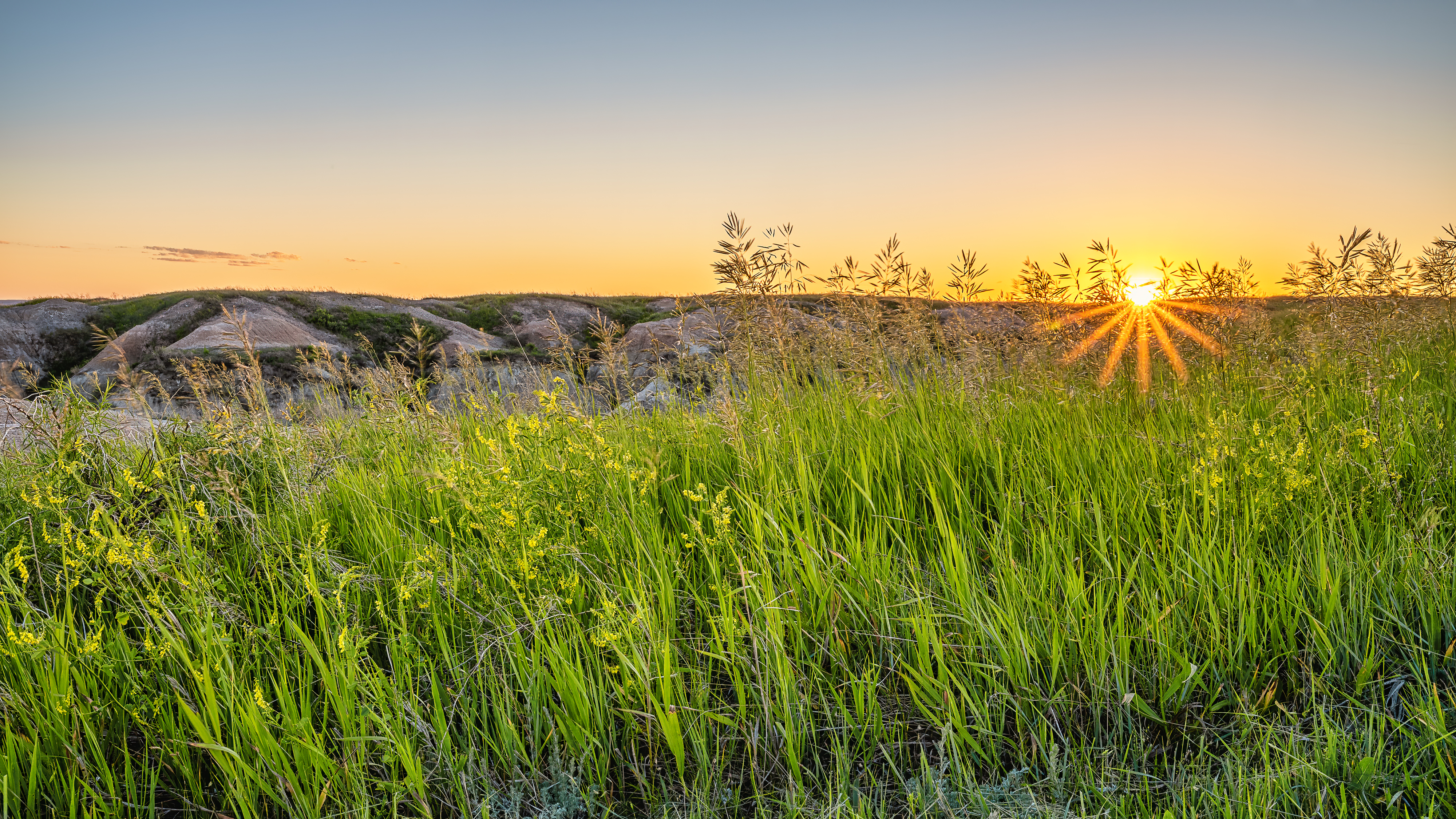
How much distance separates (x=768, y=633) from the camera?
1937 mm

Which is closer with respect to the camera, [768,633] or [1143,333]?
[768,633]

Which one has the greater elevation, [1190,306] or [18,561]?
[1190,306]

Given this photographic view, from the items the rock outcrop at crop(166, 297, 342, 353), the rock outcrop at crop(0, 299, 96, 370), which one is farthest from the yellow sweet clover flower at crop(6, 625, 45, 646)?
the rock outcrop at crop(0, 299, 96, 370)

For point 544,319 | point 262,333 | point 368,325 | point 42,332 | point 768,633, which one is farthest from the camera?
point 544,319

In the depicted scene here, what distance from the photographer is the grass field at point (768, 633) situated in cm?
171

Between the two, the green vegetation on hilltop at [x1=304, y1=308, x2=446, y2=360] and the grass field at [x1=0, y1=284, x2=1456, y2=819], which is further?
the green vegetation on hilltop at [x1=304, y1=308, x2=446, y2=360]

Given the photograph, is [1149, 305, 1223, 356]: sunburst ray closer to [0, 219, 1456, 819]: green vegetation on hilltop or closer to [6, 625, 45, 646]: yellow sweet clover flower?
[0, 219, 1456, 819]: green vegetation on hilltop

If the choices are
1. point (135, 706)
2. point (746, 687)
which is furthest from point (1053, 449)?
point (135, 706)

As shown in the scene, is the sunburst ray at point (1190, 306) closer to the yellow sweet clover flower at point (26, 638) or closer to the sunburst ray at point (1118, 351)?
the sunburst ray at point (1118, 351)

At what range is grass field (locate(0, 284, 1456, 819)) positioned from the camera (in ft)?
5.60

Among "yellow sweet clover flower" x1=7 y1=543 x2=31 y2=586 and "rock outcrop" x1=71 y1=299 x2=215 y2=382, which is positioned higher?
"rock outcrop" x1=71 y1=299 x2=215 y2=382

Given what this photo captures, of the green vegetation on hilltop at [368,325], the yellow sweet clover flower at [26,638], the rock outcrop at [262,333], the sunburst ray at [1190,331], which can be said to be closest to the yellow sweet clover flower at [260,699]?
the yellow sweet clover flower at [26,638]

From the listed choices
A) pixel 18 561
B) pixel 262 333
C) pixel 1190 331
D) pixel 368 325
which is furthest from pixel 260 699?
pixel 368 325

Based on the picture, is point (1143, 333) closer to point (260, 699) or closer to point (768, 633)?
point (768, 633)
